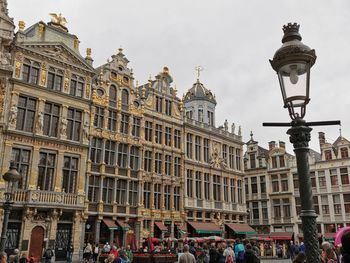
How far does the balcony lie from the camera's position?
23391mm

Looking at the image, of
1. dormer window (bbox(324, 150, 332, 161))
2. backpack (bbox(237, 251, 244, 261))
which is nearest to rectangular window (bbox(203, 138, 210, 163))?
dormer window (bbox(324, 150, 332, 161))

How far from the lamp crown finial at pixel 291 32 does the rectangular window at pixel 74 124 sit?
24.0m

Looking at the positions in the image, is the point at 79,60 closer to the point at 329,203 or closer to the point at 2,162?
the point at 2,162

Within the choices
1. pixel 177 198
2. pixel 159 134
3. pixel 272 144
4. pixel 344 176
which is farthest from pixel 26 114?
pixel 344 176

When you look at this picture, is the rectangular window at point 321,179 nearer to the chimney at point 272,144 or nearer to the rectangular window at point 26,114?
the chimney at point 272,144

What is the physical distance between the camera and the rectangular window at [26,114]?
81.9 ft

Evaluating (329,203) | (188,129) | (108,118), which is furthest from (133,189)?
(329,203)

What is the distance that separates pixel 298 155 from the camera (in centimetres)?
455

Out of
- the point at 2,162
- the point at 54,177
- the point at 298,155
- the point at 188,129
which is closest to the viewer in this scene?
the point at 298,155

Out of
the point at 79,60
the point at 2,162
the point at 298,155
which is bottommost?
the point at 298,155

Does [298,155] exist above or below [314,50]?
below

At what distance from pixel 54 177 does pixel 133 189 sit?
7.10 meters

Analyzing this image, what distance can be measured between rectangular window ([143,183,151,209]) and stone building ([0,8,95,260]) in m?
6.34

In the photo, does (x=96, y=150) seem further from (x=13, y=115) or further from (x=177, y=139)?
(x=177, y=139)
